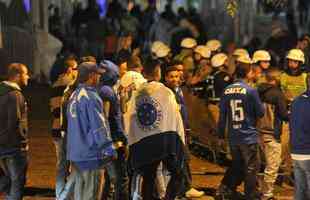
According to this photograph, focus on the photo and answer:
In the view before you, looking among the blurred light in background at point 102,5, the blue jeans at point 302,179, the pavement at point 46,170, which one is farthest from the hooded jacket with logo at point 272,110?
the blurred light in background at point 102,5

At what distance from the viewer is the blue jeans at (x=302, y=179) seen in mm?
8812

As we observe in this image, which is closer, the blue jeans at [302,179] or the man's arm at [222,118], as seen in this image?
the blue jeans at [302,179]

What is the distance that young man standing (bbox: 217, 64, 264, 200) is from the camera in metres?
9.82

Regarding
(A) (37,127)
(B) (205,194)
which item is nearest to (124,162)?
(B) (205,194)

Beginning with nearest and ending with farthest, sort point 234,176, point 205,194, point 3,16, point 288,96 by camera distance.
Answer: point 234,176 → point 205,194 → point 288,96 → point 3,16

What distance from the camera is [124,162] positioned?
381 inches

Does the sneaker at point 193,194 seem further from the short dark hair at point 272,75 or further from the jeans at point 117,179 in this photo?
the short dark hair at point 272,75

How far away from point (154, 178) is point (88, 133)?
4.17ft

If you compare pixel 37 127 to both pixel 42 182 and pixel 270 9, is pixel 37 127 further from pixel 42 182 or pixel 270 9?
pixel 270 9

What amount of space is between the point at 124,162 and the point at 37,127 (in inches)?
301

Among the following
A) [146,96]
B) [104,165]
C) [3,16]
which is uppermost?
[3,16]

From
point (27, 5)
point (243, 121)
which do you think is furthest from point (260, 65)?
point (27, 5)

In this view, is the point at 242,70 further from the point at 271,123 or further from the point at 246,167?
the point at 246,167

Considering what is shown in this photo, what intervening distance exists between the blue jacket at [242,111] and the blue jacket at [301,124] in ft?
3.31
